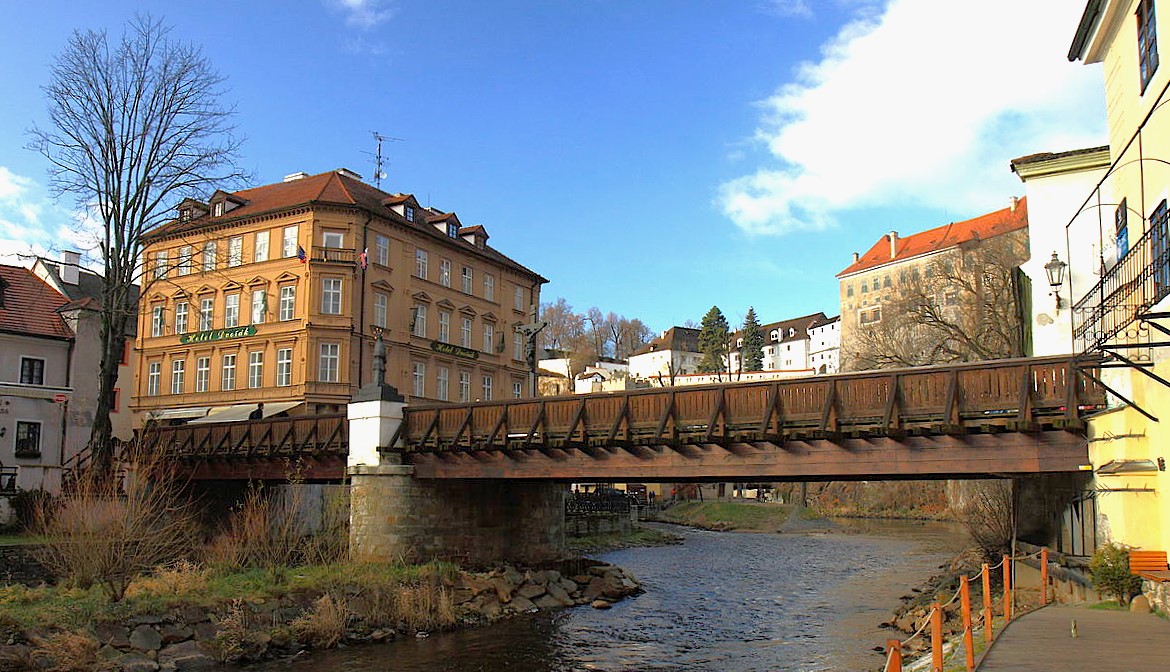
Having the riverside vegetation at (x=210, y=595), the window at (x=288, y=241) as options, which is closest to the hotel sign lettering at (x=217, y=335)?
the window at (x=288, y=241)

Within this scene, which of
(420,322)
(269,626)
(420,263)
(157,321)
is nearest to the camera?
(269,626)

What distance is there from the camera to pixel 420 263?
47.7 m

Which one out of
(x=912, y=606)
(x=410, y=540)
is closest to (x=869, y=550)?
(x=912, y=606)

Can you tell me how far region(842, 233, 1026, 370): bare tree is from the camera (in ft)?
127

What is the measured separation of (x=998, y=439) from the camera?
1736 centimetres

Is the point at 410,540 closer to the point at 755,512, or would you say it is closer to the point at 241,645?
the point at 241,645

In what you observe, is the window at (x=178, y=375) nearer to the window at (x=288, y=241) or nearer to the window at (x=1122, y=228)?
the window at (x=288, y=241)

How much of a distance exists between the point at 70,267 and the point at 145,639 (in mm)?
30685

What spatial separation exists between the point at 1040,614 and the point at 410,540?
59.3ft

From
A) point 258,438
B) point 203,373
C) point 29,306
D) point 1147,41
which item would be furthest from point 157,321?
point 1147,41

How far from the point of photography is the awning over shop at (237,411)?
Answer: 4178cm

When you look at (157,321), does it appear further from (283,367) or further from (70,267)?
(283,367)

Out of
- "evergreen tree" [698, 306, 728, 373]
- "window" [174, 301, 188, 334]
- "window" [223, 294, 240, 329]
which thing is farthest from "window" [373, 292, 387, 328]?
"evergreen tree" [698, 306, 728, 373]

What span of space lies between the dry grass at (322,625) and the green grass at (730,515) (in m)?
45.6
